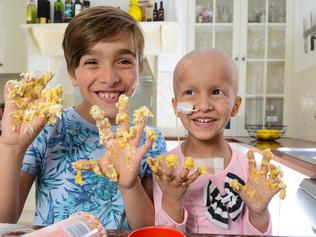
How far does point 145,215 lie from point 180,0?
2.52m

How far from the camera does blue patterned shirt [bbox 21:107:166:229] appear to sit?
2.39ft

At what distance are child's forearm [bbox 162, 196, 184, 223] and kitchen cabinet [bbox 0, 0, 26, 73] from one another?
2.73 meters

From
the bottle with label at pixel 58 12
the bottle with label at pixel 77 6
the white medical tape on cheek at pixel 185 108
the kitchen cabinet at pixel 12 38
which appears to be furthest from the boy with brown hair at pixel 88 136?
the kitchen cabinet at pixel 12 38

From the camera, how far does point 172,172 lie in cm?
50

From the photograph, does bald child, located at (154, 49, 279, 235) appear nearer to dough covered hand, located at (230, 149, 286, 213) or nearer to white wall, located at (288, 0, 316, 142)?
dough covered hand, located at (230, 149, 286, 213)

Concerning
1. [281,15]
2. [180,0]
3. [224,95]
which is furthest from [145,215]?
[281,15]

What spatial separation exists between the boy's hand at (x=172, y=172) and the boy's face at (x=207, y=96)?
0.22m

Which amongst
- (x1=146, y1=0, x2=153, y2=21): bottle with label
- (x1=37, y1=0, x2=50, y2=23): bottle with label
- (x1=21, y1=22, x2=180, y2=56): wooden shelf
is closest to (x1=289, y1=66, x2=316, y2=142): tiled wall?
(x1=21, y1=22, x2=180, y2=56): wooden shelf

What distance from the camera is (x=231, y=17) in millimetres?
2805

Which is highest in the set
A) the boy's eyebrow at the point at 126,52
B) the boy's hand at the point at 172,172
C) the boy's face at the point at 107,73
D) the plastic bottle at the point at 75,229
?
the boy's eyebrow at the point at 126,52

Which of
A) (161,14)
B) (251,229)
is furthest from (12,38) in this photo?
(251,229)

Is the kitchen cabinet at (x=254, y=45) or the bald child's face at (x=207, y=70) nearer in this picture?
the bald child's face at (x=207, y=70)

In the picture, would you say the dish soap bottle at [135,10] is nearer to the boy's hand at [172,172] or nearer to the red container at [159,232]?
the boy's hand at [172,172]

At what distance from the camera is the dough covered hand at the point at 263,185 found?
1.72 feet
